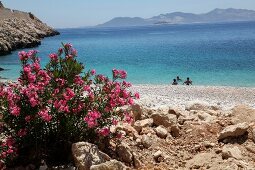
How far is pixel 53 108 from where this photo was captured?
24.7 ft

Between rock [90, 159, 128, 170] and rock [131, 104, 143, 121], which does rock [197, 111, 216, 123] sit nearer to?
rock [131, 104, 143, 121]

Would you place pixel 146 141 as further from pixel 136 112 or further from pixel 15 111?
pixel 15 111

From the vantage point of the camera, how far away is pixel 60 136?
25.2ft

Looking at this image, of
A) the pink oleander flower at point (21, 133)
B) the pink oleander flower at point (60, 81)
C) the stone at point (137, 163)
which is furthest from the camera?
the stone at point (137, 163)

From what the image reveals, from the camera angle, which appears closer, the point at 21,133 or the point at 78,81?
the point at 21,133

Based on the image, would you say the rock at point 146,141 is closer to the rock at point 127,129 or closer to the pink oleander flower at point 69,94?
the rock at point 127,129

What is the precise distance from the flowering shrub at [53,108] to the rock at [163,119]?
2.02 meters

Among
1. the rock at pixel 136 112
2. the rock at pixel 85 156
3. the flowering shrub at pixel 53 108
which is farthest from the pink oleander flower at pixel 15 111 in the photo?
the rock at pixel 136 112

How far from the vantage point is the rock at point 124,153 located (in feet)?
25.7

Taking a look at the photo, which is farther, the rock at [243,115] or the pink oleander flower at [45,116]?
the rock at [243,115]

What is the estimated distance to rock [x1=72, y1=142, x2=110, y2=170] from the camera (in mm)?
6906

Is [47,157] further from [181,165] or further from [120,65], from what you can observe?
[120,65]

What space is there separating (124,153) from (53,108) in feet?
5.47

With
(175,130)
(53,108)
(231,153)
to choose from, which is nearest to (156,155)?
(175,130)
